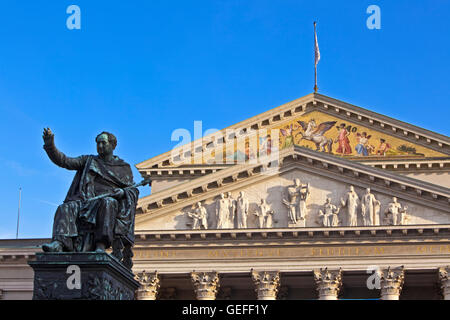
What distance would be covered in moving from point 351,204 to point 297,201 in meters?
2.59

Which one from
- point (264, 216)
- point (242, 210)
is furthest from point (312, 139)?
point (242, 210)

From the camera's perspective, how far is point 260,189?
4309cm

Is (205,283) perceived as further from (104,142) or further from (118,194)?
(118,194)

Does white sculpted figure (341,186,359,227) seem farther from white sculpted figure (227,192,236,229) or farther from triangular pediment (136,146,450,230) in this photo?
white sculpted figure (227,192,236,229)

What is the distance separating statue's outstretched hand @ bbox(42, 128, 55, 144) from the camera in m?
9.67

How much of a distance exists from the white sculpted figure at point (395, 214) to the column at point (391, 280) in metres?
2.17

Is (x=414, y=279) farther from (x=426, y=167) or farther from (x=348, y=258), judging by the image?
(x=426, y=167)

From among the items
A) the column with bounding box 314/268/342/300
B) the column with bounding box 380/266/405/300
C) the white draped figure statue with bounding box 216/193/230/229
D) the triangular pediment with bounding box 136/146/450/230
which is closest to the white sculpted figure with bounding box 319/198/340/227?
the triangular pediment with bounding box 136/146/450/230

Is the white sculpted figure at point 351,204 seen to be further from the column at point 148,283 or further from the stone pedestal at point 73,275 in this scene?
the stone pedestal at point 73,275

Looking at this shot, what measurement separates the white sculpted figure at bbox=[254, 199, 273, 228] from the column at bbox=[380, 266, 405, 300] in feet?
18.9

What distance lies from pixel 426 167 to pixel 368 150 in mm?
3393

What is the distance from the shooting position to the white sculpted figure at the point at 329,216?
136 feet

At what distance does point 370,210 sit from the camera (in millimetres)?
41500

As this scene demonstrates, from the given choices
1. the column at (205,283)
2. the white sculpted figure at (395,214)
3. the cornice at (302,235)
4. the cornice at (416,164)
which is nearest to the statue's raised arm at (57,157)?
the cornice at (302,235)
